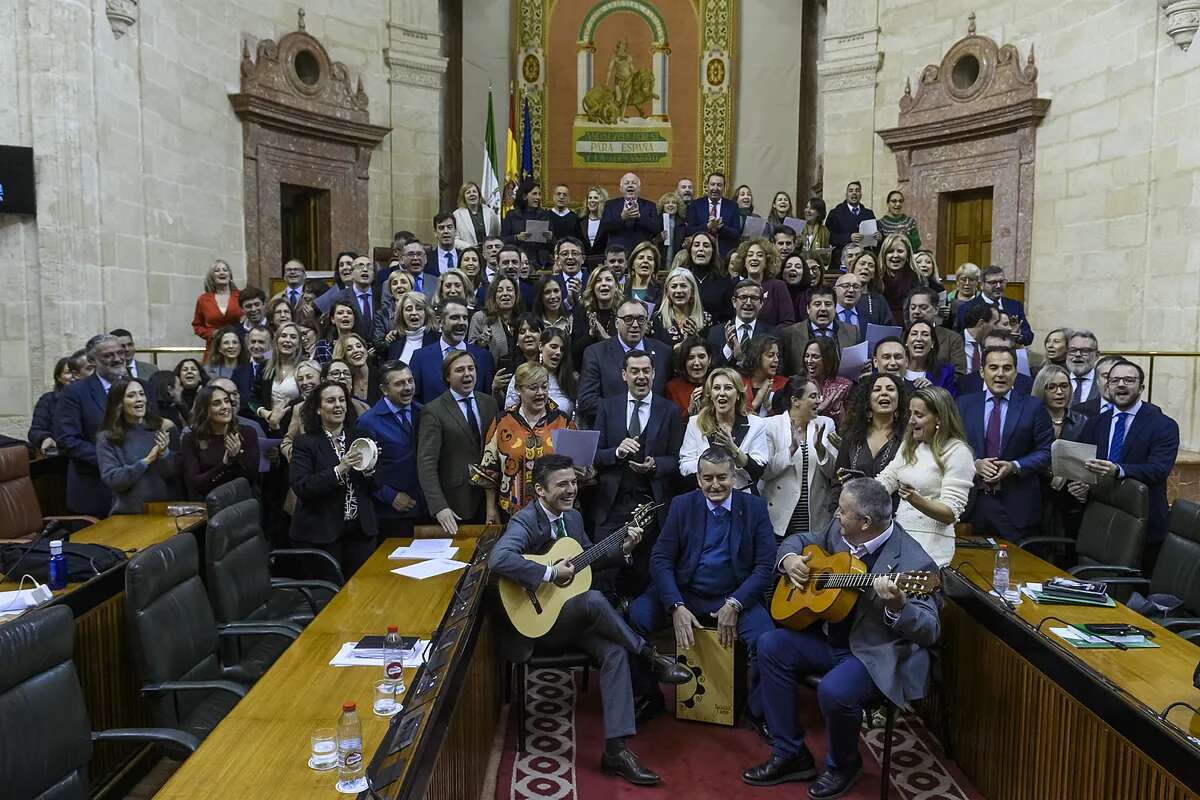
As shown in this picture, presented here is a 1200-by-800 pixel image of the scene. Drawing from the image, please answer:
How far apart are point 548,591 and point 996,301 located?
5.37 meters

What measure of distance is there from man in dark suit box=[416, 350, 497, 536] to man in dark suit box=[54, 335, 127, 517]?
7.32 ft

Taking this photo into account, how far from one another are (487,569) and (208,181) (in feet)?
26.1

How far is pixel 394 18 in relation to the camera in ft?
41.4

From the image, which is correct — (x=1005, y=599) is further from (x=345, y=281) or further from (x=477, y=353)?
(x=345, y=281)

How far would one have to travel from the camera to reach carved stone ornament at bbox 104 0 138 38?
28.5ft

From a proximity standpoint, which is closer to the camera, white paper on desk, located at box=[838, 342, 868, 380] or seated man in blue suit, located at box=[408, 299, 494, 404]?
white paper on desk, located at box=[838, 342, 868, 380]

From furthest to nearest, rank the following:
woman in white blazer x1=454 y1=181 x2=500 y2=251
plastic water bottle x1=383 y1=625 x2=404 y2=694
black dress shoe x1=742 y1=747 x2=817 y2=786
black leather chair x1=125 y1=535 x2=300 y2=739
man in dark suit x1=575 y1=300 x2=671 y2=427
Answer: woman in white blazer x1=454 y1=181 x2=500 y2=251 → man in dark suit x1=575 y1=300 x2=671 y2=427 → black dress shoe x1=742 y1=747 x2=817 y2=786 → black leather chair x1=125 y1=535 x2=300 y2=739 → plastic water bottle x1=383 y1=625 x2=404 y2=694

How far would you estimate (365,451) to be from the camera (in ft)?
16.5

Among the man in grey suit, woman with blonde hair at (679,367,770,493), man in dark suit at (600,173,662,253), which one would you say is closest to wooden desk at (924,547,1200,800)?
woman with blonde hair at (679,367,770,493)

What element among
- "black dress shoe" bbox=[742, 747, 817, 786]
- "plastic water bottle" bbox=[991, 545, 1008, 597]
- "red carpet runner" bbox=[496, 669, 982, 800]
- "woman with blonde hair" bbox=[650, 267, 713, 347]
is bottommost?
"red carpet runner" bbox=[496, 669, 982, 800]

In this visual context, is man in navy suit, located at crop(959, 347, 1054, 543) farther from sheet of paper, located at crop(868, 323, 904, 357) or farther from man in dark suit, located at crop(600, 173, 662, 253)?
man in dark suit, located at crop(600, 173, 662, 253)

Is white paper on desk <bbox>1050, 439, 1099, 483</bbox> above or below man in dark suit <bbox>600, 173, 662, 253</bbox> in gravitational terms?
below

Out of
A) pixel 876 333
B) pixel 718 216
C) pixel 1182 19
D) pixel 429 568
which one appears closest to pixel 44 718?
pixel 429 568

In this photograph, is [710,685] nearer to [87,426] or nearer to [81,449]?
[81,449]
